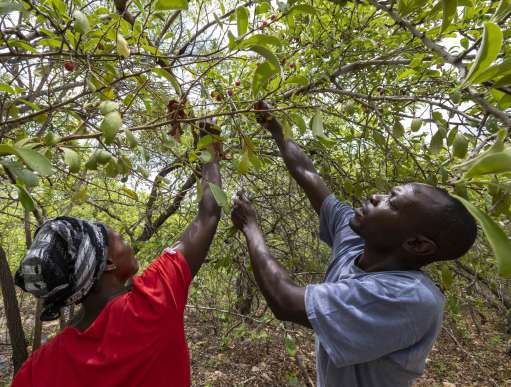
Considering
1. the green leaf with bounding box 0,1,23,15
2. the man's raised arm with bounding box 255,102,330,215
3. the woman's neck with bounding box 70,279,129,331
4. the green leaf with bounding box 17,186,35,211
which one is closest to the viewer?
the green leaf with bounding box 0,1,23,15

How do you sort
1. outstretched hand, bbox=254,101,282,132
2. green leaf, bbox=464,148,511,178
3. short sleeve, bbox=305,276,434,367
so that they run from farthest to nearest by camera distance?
outstretched hand, bbox=254,101,282,132, short sleeve, bbox=305,276,434,367, green leaf, bbox=464,148,511,178

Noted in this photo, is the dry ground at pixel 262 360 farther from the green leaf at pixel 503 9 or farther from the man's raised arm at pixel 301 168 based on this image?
the green leaf at pixel 503 9

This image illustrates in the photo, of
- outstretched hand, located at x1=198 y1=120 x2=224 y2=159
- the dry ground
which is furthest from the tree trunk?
outstretched hand, located at x1=198 y1=120 x2=224 y2=159

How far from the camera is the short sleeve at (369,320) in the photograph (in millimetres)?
1059

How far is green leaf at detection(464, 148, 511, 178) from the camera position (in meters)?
0.72

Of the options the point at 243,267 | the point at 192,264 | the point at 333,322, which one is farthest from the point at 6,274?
the point at 333,322

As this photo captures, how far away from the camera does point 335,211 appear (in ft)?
5.41

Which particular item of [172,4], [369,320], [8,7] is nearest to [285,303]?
[369,320]

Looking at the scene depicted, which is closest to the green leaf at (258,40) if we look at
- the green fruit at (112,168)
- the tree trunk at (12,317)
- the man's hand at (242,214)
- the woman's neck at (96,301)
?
the green fruit at (112,168)

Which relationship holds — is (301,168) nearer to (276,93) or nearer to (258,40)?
(276,93)

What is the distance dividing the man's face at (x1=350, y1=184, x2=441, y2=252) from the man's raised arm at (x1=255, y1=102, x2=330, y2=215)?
1.49 ft

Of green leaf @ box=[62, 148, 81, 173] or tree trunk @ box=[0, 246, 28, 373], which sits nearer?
green leaf @ box=[62, 148, 81, 173]

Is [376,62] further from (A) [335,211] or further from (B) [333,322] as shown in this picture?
(B) [333,322]

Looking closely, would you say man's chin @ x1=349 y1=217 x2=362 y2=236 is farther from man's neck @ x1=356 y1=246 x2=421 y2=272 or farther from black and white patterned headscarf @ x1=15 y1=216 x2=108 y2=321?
black and white patterned headscarf @ x1=15 y1=216 x2=108 y2=321
